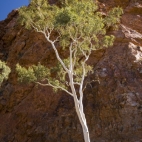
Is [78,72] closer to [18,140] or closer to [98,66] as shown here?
[98,66]

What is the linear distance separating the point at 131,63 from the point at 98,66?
247cm

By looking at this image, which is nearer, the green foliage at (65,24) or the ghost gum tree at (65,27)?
the ghost gum tree at (65,27)

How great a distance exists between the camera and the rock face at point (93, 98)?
714 inches

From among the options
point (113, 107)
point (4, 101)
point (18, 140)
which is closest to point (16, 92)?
point (4, 101)

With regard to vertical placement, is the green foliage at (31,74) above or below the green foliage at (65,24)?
below

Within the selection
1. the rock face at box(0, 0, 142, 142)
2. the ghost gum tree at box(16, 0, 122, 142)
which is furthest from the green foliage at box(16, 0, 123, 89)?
the rock face at box(0, 0, 142, 142)

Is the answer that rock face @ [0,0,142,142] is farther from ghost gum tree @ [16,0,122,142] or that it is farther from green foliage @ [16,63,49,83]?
green foliage @ [16,63,49,83]

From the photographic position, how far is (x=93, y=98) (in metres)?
19.9

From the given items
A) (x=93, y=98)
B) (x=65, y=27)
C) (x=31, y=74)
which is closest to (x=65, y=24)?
(x=65, y=27)

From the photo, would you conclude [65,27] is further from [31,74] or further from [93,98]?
[93,98]

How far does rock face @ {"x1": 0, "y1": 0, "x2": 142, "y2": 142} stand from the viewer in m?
18.1

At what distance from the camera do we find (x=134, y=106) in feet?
59.6

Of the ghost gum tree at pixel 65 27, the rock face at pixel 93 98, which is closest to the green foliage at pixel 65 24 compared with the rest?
the ghost gum tree at pixel 65 27

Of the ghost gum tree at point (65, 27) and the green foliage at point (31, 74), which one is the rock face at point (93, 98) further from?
the green foliage at point (31, 74)
